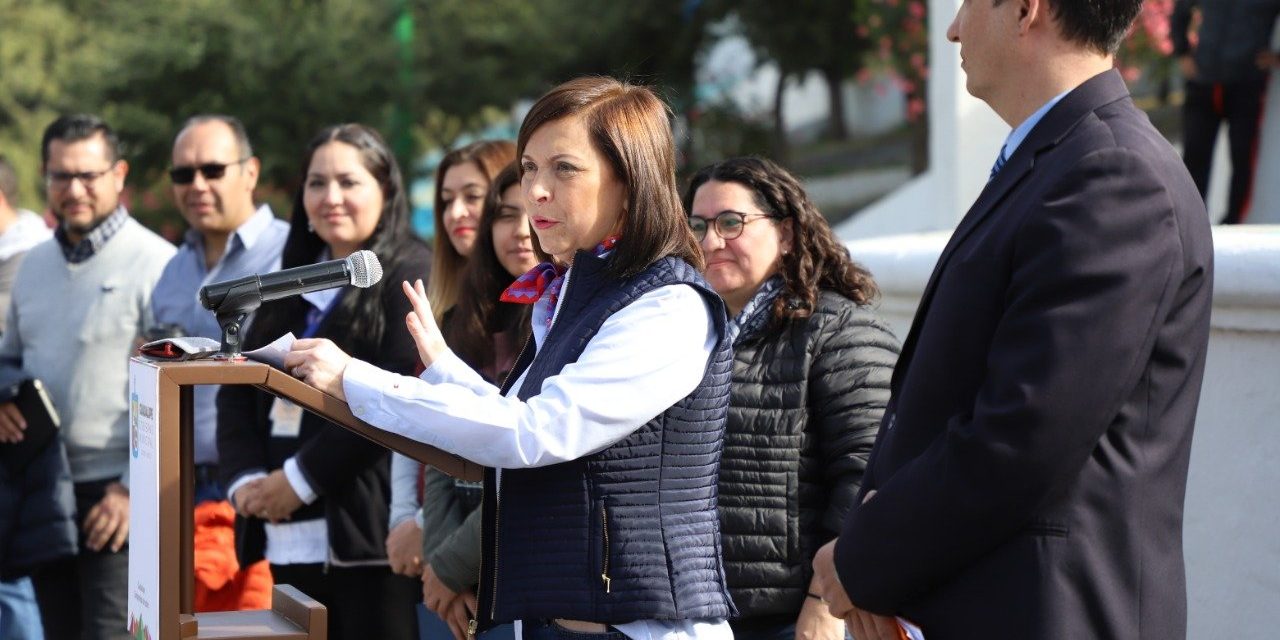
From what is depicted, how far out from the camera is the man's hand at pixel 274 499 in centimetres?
442

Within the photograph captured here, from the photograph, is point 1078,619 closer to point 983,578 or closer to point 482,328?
point 983,578

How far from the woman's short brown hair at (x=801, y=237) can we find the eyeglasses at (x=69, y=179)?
3046 millimetres

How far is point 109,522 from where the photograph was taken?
5.41 metres

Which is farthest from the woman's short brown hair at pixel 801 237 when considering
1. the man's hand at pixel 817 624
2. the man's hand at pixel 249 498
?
the man's hand at pixel 249 498

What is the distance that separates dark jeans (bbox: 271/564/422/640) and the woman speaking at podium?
1685 millimetres

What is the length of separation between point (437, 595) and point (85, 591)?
2.23 metres

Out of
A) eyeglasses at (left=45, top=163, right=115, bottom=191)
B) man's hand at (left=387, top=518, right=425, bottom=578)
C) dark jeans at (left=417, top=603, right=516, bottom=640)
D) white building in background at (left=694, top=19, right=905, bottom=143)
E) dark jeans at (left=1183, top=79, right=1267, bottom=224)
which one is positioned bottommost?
dark jeans at (left=417, top=603, right=516, bottom=640)

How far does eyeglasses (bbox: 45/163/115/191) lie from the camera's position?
595 cm

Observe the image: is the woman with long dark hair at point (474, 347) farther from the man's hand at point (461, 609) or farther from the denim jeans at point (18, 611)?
the denim jeans at point (18, 611)

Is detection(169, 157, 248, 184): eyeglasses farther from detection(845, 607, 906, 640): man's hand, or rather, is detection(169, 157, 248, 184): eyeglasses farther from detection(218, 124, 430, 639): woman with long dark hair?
detection(845, 607, 906, 640): man's hand

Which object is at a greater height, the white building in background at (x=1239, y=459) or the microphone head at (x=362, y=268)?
the microphone head at (x=362, y=268)

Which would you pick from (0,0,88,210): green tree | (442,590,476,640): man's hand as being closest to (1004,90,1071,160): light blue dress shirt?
(442,590,476,640): man's hand

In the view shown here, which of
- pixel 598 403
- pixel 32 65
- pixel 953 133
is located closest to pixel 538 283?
pixel 598 403

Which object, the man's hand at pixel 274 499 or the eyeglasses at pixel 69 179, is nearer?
the man's hand at pixel 274 499
